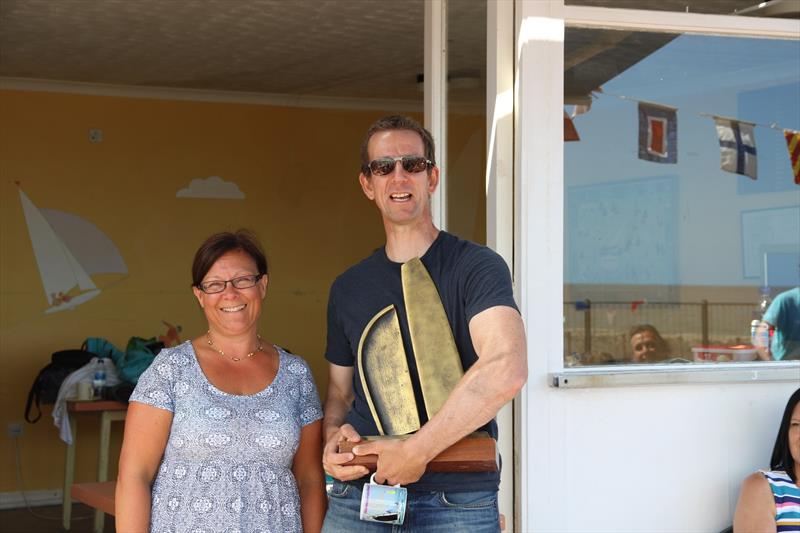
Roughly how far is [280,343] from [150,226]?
4.16 feet

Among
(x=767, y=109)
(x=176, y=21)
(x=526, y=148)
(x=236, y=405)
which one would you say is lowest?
(x=236, y=405)

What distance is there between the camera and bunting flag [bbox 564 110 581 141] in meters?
3.54

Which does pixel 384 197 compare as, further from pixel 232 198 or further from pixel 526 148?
pixel 232 198

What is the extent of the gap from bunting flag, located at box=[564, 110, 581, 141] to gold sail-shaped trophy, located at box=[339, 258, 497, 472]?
1.54m

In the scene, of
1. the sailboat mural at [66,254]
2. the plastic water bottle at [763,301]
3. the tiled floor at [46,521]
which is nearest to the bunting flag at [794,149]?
the plastic water bottle at [763,301]

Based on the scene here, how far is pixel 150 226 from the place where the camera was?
24.8 feet

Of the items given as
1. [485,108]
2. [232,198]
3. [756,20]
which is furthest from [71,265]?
[756,20]

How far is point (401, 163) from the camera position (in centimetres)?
220

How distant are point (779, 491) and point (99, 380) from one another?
4318 mm

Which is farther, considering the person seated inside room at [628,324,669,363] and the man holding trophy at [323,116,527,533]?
the person seated inside room at [628,324,669,363]

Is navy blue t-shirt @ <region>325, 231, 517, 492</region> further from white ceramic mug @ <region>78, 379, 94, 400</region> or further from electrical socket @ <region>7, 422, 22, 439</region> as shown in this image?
electrical socket @ <region>7, 422, 22, 439</region>

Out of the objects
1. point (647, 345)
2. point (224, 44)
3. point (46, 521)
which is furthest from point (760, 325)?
point (46, 521)

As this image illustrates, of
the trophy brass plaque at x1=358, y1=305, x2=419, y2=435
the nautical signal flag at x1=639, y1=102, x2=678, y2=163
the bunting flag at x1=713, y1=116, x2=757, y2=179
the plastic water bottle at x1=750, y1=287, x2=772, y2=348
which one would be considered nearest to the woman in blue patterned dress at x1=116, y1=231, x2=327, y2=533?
the trophy brass plaque at x1=358, y1=305, x2=419, y2=435

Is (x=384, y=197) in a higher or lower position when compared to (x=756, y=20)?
lower
